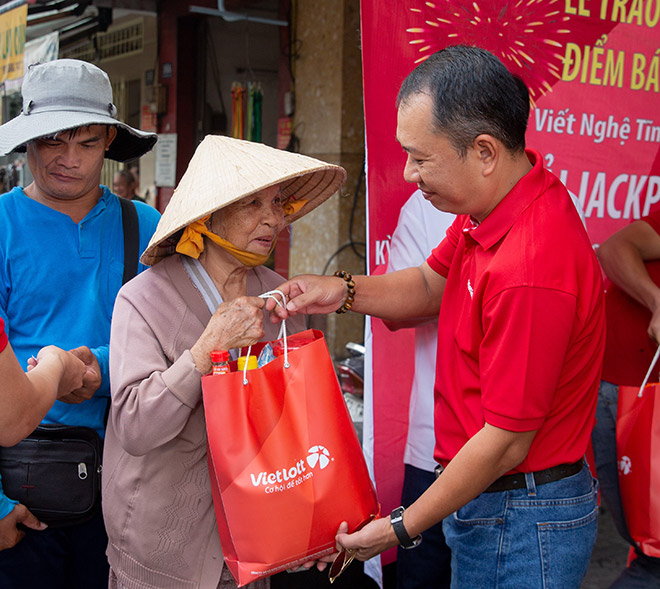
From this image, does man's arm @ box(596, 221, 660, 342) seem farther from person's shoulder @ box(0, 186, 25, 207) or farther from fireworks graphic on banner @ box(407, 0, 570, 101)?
person's shoulder @ box(0, 186, 25, 207)

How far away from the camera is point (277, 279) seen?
2.12 m

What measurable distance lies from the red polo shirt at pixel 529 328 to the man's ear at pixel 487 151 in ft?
0.28

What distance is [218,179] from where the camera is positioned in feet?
5.82

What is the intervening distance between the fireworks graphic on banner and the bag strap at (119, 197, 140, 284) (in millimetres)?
1099

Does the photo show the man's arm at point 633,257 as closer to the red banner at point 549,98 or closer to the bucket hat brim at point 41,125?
the red banner at point 549,98

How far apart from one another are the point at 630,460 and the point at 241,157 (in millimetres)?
1437

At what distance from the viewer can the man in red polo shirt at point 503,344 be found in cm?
156

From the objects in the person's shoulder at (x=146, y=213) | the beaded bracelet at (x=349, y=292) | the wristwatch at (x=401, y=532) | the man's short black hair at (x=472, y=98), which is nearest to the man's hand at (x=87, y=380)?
the person's shoulder at (x=146, y=213)

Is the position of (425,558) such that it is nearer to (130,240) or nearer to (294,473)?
(294,473)

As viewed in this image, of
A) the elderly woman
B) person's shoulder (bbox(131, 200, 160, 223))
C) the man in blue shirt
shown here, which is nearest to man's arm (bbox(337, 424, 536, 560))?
the elderly woman

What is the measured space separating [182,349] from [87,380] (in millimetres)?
365

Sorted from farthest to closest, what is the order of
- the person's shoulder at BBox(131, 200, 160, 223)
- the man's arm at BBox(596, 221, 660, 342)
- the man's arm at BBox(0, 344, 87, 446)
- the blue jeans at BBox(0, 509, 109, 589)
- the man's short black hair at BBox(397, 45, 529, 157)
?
the man's arm at BBox(596, 221, 660, 342) < the person's shoulder at BBox(131, 200, 160, 223) < the blue jeans at BBox(0, 509, 109, 589) < the man's short black hair at BBox(397, 45, 529, 157) < the man's arm at BBox(0, 344, 87, 446)

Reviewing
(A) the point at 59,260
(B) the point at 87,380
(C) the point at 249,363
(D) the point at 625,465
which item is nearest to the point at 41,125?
(A) the point at 59,260

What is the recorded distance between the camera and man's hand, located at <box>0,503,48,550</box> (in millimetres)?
1963
